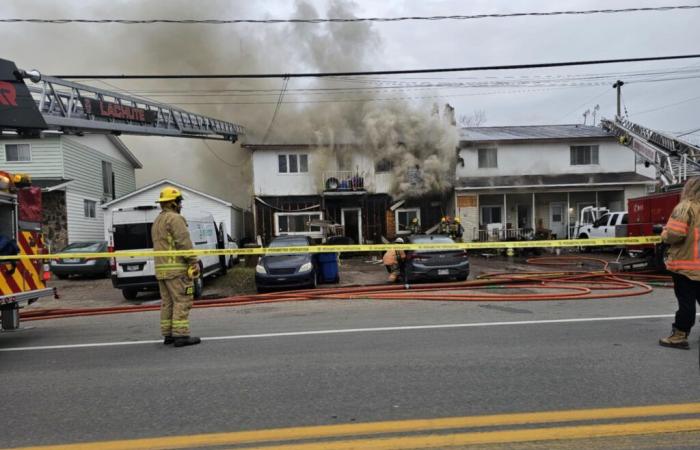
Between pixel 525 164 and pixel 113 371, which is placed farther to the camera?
pixel 525 164

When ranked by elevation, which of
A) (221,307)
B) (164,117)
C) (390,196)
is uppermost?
(164,117)

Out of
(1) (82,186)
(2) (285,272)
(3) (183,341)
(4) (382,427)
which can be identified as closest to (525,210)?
(2) (285,272)

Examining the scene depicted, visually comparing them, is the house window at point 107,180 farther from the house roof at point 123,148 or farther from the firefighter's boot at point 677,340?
the firefighter's boot at point 677,340

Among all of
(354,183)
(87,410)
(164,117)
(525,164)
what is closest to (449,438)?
(87,410)

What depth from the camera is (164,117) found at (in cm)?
1620

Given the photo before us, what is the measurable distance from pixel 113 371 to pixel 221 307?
14.0 ft

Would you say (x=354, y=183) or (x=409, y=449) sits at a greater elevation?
(x=354, y=183)

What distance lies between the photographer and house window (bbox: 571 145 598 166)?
23.4 metres

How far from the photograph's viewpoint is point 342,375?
167 inches

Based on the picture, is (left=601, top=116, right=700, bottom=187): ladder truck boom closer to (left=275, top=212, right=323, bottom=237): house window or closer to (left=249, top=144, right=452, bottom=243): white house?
(left=249, top=144, right=452, bottom=243): white house

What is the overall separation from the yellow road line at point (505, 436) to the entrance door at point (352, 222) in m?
20.1

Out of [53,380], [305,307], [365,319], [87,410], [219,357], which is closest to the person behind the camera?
[87,410]

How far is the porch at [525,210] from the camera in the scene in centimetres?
2219

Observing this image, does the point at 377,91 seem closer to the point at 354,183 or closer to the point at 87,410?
the point at 354,183
